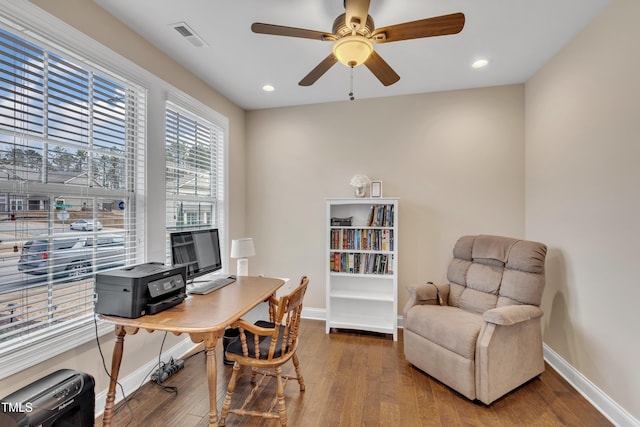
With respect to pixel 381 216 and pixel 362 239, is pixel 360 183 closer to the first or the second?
pixel 381 216

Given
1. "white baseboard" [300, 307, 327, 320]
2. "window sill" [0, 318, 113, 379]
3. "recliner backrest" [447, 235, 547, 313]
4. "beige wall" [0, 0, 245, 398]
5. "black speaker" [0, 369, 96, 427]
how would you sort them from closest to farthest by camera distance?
"black speaker" [0, 369, 96, 427], "window sill" [0, 318, 113, 379], "beige wall" [0, 0, 245, 398], "recliner backrest" [447, 235, 547, 313], "white baseboard" [300, 307, 327, 320]

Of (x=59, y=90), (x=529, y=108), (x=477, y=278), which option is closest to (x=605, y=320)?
(x=477, y=278)

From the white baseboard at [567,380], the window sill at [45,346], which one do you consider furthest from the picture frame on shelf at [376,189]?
the window sill at [45,346]

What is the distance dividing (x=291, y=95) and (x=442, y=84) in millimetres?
1724

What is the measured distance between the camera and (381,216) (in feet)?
10.8

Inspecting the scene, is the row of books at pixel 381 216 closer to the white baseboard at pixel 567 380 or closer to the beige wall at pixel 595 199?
the beige wall at pixel 595 199

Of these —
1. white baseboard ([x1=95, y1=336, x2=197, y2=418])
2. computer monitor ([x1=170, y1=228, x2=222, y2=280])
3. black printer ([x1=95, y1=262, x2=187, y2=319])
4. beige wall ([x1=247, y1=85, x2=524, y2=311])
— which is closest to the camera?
black printer ([x1=95, y1=262, x2=187, y2=319])

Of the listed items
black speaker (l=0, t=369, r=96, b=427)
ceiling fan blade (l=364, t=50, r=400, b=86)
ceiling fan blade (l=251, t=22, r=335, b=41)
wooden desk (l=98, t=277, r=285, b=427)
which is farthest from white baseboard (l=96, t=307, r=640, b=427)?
ceiling fan blade (l=364, t=50, r=400, b=86)

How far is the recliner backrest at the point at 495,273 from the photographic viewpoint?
92.4 inches

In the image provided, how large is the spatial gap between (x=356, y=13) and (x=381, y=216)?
2140mm

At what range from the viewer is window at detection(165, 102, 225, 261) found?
2.75 metres

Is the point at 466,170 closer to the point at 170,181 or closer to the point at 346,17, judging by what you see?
the point at 346,17

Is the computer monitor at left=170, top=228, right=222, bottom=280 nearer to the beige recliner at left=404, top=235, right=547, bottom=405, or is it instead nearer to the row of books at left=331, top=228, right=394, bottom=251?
the row of books at left=331, top=228, right=394, bottom=251

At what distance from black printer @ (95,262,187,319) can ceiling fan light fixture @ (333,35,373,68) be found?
175cm
